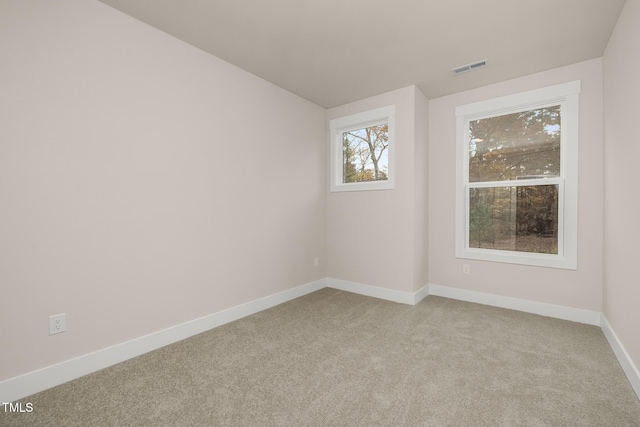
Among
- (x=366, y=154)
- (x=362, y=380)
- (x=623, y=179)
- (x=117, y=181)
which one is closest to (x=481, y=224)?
(x=623, y=179)

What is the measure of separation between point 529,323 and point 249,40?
3667mm

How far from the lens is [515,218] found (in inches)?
125

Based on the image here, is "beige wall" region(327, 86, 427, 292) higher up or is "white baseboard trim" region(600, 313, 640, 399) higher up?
"beige wall" region(327, 86, 427, 292)

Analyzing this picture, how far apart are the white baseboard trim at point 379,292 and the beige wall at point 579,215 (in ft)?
1.56

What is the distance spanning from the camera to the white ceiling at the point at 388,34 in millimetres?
2031

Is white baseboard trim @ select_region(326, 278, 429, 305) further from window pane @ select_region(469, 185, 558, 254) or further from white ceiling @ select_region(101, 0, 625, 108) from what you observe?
white ceiling @ select_region(101, 0, 625, 108)

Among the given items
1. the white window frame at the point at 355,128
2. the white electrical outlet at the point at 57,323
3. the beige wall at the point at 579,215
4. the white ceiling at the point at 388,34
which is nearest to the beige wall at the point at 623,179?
the beige wall at the point at 579,215

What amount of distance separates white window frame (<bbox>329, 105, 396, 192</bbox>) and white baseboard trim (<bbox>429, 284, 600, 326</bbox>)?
1503mm

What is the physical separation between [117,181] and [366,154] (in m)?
2.83

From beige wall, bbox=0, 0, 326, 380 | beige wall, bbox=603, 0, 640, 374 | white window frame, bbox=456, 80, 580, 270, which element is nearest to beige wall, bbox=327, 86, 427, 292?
white window frame, bbox=456, 80, 580, 270

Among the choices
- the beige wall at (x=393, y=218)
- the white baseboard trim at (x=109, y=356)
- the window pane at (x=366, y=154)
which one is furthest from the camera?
the window pane at (x=366, y=154)

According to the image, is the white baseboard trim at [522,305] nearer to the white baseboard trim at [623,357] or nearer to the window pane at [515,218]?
the white baseboard trim at [623,357]

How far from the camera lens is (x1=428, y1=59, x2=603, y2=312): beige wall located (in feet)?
8.85

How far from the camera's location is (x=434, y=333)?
253 centimetres
